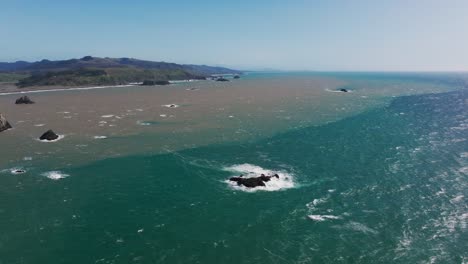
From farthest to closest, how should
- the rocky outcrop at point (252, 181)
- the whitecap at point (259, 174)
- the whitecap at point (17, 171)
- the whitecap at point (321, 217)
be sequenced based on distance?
1. the whitecap at point (17, 171)
2. the rocky outcrop at point (252, 181)
3. the whitecap at point (259, 174)
4. the whitecap at point (321, 217)

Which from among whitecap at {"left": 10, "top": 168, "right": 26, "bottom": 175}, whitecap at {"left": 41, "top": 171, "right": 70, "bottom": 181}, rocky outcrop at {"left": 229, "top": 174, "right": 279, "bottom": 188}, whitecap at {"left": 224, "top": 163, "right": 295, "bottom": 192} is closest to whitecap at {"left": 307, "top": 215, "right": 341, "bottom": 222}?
whitecap at {"left": 224, "top": 163, "right": 295, "bottom": 192}

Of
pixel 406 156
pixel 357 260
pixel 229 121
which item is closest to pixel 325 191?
pixel 357 260

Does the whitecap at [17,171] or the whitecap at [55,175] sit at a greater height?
the whitecap at [55,175]

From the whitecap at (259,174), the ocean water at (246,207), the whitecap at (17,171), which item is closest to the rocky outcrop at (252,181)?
the whitecap at (259,174)

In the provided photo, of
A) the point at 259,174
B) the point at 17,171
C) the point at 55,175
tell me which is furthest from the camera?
the point at 17,171

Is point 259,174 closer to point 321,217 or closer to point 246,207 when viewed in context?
point 246,207

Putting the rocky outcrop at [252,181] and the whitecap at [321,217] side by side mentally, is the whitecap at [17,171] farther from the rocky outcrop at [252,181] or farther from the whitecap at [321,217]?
the whitecap at [321,217]

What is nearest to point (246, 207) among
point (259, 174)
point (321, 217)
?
point (321, 217)
